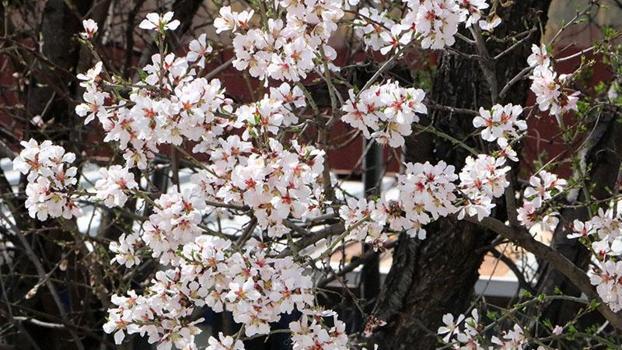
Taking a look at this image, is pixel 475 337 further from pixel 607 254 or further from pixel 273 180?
pixel 273 180

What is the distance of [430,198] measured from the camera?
7.60 ft

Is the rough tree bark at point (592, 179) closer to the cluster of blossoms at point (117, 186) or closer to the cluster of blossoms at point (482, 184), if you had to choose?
the cluster of blossoms at point (482, 184)

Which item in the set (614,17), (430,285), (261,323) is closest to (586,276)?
(430,285)

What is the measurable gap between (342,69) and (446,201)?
990 mm

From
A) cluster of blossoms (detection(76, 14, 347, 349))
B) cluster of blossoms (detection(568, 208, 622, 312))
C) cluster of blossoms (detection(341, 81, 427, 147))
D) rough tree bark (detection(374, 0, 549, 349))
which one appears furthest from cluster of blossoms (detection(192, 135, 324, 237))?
rough tree bark (detection(374, 0, 549, 349))

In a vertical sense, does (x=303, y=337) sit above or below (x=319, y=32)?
below

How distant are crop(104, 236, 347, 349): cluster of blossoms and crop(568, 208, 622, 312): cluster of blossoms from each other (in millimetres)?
599

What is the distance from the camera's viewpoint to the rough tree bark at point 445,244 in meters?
3.58

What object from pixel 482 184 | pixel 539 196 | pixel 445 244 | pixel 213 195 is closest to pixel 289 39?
pixel 213 195

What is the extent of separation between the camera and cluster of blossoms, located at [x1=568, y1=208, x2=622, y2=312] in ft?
8.30

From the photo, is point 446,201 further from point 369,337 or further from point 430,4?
point 369,337

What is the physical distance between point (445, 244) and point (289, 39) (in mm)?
1431

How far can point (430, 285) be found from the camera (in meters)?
3.72

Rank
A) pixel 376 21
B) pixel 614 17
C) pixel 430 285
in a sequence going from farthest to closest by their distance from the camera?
pixel 614 17 < pixel 430 285 < pixel 376 21
